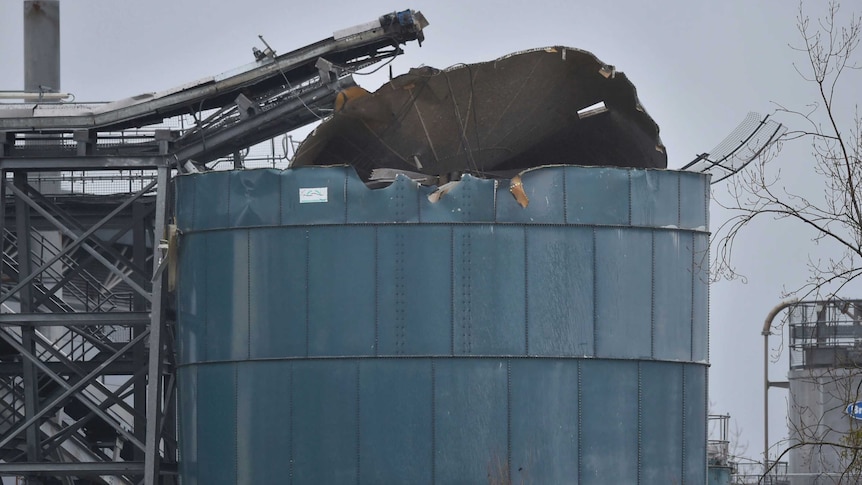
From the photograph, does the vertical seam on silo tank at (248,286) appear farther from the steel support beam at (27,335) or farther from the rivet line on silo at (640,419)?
the rivet line on silo at (640,419)

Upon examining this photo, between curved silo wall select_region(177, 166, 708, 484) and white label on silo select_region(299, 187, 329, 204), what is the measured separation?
8 centimetres

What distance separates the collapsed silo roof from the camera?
122ft

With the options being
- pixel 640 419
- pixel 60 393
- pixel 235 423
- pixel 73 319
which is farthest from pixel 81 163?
pixel 640 419

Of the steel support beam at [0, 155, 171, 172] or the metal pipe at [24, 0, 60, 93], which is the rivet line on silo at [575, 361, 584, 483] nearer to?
the steel support beam at [0, 155, 171, 172]

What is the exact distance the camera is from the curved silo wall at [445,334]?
34500 mm

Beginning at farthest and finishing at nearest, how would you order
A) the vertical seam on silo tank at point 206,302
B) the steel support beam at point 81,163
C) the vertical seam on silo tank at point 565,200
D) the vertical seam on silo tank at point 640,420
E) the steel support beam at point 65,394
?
1. the steel support beam at point 81,163
2. the steel support beam at point 65,394
3. the vertical seam on silo tank at point 206,302
4. the vertical seam on silo tank at point 565,200
5. the vertical seam on silo tank at point 640,420

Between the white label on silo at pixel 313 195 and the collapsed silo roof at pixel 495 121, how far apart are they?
206 centimetres

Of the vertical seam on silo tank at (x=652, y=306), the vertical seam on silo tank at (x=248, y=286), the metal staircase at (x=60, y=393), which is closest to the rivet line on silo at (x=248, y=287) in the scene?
the vertical seam on silo tank at (x=248, y=286)

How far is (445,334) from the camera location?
34.8 meters

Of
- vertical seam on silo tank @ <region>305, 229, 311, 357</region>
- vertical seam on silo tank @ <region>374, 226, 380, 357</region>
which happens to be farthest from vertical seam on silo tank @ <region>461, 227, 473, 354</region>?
vertical seam on silo tank @ <region>305, 229, 311, 357</region>

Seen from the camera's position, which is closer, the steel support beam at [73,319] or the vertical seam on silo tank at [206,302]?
the vertical seam on silo tank at [206,302]

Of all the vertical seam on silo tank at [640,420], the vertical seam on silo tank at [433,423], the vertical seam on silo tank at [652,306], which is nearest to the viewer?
the vertical seam on silo tank at [433,423]

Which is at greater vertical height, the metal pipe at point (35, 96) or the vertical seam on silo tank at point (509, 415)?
the metal pipe at point (35, 96)

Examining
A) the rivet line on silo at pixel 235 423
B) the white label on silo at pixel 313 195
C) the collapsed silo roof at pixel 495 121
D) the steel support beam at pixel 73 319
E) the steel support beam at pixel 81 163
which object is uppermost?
the collapsed silo roof at pixel 495 121
